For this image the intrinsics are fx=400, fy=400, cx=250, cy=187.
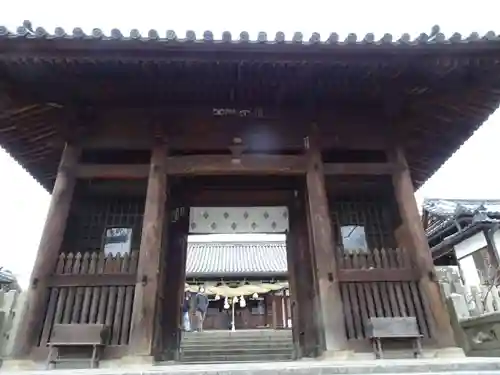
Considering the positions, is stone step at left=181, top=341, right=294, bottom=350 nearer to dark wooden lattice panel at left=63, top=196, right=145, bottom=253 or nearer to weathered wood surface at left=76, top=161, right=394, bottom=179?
dark wooden lattice panel at left=63, top=196, right=145, bottom=253

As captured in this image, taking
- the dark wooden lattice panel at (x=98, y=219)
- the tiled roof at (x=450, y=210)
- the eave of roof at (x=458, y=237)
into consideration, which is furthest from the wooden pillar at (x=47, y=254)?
the tiled roof at (x=450, y=210)

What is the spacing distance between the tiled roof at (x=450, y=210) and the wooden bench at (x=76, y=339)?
11095 millimetres

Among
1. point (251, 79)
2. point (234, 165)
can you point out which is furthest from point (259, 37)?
point (234, 165)

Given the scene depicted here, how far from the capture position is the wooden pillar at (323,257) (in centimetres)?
475

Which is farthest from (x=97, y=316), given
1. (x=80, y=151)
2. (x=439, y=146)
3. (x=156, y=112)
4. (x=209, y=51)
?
(x=439, y=146)

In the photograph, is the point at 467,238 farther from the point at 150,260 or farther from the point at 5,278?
the point at 5,278

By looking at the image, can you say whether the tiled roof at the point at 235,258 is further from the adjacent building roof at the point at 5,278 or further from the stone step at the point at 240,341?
the adjacent building roof at the point at 5,278

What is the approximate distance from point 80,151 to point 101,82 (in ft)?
3.78

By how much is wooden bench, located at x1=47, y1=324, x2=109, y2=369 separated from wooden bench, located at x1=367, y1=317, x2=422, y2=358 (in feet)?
10.5

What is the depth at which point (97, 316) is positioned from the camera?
4.96m

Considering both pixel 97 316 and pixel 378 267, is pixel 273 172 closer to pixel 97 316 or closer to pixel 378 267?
pixel 378 267

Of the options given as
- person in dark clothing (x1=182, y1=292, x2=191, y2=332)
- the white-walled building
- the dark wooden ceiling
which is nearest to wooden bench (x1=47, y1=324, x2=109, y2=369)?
the dark wooden ceiling

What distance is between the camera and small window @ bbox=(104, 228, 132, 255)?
648 centimetres

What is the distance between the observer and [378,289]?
5258mm
